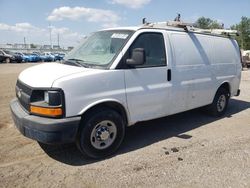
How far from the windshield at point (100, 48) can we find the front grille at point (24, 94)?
0.98 meters

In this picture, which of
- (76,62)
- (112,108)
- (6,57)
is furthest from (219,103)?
(6,57)

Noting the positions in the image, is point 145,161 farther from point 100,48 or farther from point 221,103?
point 221,103

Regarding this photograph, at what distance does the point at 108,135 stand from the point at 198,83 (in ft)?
8.46

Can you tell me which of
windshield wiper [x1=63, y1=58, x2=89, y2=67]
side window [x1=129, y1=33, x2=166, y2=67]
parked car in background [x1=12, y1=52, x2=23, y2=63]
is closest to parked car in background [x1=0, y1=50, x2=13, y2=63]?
parked car in background [x1=12, y1=52, x2=23, y2=63]

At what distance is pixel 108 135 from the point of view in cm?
463

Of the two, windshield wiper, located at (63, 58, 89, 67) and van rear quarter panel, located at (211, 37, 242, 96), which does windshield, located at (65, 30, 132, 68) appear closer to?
windshield wiper, located at (63, 58, 89, 67)

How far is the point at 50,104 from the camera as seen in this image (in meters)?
3.98

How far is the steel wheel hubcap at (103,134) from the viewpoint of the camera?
448 centimetres

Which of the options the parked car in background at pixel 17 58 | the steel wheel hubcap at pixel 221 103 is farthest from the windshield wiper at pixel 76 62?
the parked car in background at pixel 17 58

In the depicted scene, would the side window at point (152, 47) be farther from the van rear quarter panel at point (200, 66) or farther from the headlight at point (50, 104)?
the headlight at point (50, 104)

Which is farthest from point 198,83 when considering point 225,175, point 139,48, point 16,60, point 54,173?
point 16,60

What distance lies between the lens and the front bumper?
3967 millimetres

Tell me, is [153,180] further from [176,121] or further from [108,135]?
[176,121]

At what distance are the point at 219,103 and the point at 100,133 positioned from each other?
395 cm
